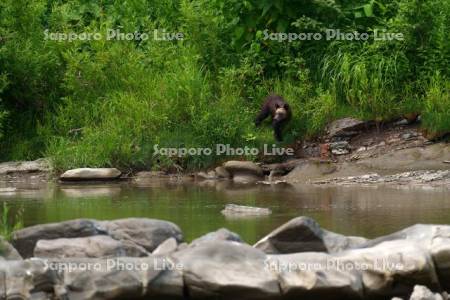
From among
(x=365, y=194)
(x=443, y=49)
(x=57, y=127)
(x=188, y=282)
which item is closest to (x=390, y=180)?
(x=365, y=194)

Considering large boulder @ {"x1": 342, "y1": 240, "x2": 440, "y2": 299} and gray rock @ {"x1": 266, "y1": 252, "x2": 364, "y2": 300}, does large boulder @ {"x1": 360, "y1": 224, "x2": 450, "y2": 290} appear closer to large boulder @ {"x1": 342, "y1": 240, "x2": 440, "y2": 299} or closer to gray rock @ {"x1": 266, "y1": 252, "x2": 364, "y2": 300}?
large boulder @ {"x1": 342, "y1": 240, "x2": 440, "y2": 299}

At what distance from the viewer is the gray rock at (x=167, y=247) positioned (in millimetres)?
8563

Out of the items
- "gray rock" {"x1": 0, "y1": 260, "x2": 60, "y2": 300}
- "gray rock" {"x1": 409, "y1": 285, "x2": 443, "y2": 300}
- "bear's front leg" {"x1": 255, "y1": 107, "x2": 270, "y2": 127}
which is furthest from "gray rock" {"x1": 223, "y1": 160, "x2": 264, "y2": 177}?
"gray rock" {"x1": 0, "y1": 260, "x2": 60, "y2": 300}

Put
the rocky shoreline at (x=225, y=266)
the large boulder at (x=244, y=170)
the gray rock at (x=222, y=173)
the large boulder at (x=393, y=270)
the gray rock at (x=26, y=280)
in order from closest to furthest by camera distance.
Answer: the gray rock at (x=26, y=280) → the rocky shoreline at (x=225, y=266) → the large boulder at (x=393, y=270) → the large boulder at (x=244, y=170) → the gray rock at (x=222, y=173)

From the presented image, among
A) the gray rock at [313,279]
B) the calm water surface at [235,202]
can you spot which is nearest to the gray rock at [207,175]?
the calm water surface at [235,202]

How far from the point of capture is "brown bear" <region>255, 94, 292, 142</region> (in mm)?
16938

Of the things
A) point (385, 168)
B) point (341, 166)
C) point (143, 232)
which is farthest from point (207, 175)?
point (143, 232)

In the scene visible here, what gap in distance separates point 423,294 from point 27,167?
11.4 metres

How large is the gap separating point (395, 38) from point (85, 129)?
17.8 feet

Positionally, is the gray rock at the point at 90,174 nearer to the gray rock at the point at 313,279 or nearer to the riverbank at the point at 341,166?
the riverbank at the point at 341,166

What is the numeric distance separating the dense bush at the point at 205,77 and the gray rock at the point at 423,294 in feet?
30.4

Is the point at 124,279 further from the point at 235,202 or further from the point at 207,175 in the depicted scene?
the point at 207,175

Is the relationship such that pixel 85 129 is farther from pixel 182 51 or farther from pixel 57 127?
pixel 182 51

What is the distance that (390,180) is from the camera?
15523 millimetres
